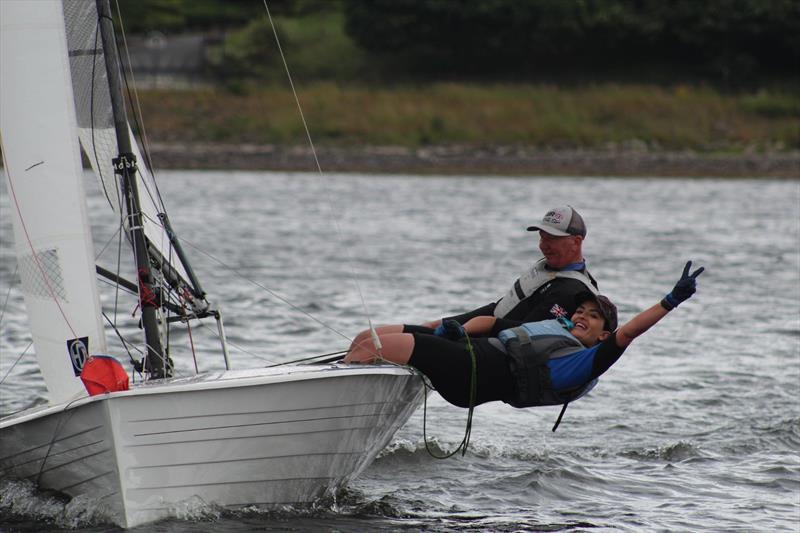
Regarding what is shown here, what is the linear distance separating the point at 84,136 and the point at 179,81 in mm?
45913

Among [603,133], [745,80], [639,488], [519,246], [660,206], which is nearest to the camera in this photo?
[639,488]

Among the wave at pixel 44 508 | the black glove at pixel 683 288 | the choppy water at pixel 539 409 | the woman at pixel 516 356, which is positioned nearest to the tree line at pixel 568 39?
the choppy water at pixel 539 409

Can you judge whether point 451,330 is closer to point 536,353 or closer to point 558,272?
point 536,353

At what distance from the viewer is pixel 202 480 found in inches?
299

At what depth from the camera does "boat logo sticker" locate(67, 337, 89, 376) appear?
786 centimetres

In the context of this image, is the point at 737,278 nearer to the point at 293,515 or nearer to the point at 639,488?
the point at 639,488

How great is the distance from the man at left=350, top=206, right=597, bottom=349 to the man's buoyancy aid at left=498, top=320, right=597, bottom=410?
8.3 inches

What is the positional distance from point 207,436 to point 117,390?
0.56m

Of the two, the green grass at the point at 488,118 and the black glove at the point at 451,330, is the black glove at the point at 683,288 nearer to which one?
the black glove at the point at 451,330

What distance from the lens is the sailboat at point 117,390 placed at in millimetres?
7379

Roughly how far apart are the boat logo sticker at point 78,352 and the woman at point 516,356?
1549 millimetres

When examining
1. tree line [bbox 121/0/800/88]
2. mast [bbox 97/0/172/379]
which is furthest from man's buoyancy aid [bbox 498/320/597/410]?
tree line [bbox 121/0/800/88]

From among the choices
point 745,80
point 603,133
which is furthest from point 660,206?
point 745,80

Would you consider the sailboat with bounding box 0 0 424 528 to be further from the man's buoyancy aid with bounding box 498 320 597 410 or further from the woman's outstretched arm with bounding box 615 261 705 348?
the woman's outstretched arm with bounding box 615 261 705 348
